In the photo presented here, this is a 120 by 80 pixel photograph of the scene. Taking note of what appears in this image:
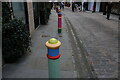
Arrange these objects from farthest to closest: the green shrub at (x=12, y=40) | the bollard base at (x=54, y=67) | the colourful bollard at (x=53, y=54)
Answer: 1. the green shrub at (x=12, y=40)
2. the bollard base at (x=54, y=67)
3. the colourful bollard at (x=53, y=54)

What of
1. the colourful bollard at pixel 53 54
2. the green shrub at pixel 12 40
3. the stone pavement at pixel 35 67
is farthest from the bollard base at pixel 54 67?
the green shrub at pixel 12 40

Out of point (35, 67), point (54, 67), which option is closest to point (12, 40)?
point (35, 67)

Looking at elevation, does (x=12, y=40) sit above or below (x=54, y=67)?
above

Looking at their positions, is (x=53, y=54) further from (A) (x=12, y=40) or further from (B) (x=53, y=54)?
(A) (x=12, y=40)

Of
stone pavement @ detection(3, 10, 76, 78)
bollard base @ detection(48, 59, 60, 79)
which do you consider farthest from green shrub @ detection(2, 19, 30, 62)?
bollard base @ detection(48, 59, 60, 79)

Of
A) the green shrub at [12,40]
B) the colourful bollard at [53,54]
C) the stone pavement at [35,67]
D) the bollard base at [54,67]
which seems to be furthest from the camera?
the green shrub at [12,40]

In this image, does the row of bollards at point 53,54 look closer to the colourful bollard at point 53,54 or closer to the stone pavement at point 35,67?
the colourful bollard at point 53,54

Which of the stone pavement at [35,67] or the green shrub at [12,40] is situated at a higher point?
the green shrub at [12,40]

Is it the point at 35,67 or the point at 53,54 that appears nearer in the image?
the point at 53,54

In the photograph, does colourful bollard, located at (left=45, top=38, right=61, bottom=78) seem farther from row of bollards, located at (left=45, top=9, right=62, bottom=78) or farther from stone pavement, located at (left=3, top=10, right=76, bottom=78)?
stone pavement, located at (left=3, top=10, right=76, bottom=78)

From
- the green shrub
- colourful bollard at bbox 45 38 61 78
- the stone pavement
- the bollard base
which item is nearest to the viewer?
colourful bollard at bbox 45 38 61 78

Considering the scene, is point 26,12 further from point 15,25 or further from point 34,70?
point 34,70

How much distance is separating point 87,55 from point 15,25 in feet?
8.92

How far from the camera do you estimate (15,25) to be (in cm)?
370
